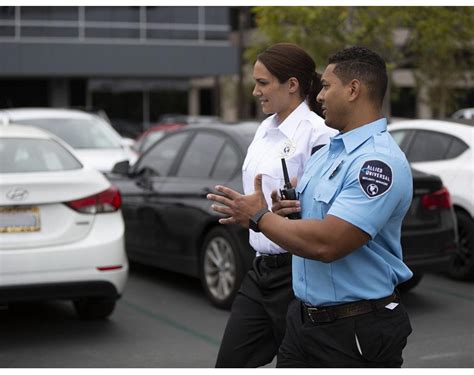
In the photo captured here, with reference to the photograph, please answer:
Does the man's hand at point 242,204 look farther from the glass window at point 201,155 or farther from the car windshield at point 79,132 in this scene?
the car windshield at point 79,132

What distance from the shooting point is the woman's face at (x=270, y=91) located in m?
4.04

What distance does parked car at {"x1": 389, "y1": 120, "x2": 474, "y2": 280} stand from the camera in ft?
27.8

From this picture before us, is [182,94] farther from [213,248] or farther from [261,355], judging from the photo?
[261,355]

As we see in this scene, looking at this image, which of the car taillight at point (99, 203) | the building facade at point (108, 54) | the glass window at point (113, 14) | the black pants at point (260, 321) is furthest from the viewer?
the glass window at point (113, 14)

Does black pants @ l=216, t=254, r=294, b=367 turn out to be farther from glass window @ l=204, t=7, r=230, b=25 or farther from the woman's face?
glass window @ l=204, t=7, r=230, b=25

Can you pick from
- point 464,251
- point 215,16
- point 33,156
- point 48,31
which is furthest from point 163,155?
point 215,16

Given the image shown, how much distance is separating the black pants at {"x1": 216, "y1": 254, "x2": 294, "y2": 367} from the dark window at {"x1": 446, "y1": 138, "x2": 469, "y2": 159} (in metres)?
5.11

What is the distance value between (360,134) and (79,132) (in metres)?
9.38

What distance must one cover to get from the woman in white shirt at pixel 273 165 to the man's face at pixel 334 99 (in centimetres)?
81

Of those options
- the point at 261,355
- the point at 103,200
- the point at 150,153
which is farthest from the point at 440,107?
the point at 261,355

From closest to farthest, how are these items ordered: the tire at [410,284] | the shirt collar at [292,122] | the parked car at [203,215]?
the shirt collar at [292,122] → the parked car at [203,215] → the tire at [410,284]

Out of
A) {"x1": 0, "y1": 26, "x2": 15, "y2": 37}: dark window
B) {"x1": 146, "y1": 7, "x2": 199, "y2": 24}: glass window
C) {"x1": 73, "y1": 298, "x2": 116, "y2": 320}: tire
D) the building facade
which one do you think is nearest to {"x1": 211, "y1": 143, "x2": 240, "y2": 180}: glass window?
{"x1": 73, "y1": 298, "x2": 116, "y2": 320}: tire

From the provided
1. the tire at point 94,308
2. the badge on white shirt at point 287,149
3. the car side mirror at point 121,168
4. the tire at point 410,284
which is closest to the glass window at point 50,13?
the car side mirror at point 121,168

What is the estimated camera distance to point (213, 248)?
736 cm
